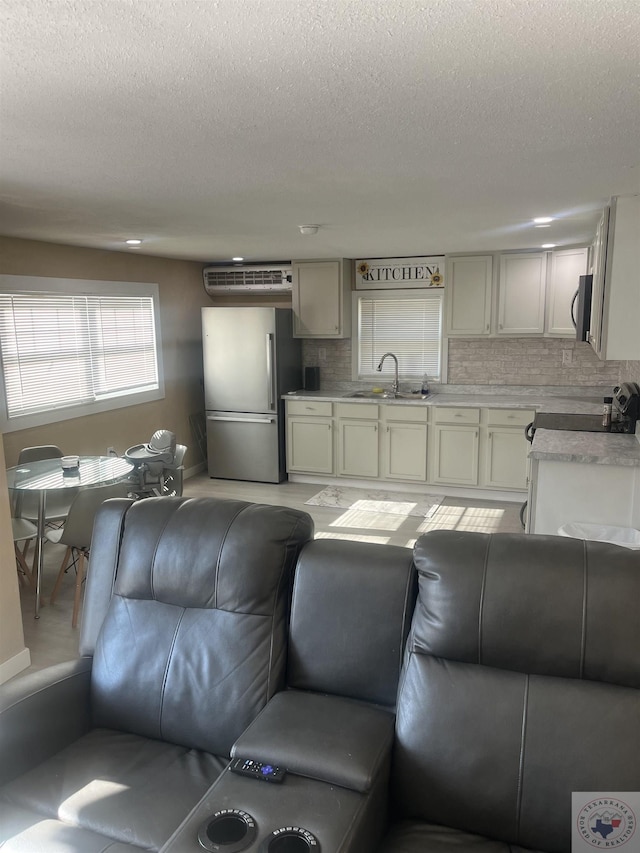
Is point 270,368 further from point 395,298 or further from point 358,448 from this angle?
point 395,298

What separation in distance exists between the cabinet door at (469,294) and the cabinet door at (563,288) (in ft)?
1.73

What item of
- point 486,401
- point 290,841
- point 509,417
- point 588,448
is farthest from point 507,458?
point 290,841

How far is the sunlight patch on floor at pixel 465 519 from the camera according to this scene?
487 cm

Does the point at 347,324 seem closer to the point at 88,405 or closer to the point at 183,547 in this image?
the point at 88,405

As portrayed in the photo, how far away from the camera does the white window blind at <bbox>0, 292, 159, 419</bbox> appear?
14.4ft

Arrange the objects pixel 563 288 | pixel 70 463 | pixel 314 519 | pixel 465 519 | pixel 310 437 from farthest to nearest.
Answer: pixel 310 437, pixel 563 288, pixel 314 519, pixel 465 519, pixel 70 463

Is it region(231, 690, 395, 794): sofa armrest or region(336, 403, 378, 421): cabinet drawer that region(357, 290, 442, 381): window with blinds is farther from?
region(231, 690, 395, 794): sofa armrest

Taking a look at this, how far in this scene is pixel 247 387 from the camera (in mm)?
6070

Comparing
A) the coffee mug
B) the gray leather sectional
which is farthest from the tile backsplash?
the gray leather sectional

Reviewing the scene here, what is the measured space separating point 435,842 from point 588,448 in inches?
99.3

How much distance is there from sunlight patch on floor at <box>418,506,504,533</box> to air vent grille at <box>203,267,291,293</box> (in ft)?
9.23

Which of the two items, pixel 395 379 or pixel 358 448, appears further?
pixel 395 379

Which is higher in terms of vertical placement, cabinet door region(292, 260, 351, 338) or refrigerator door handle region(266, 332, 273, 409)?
cabinet door region(292, 260, 351, 338)

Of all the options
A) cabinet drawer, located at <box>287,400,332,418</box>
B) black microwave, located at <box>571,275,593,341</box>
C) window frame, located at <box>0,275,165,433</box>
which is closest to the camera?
black microwave, located at <box>571,275,593,341</box>
